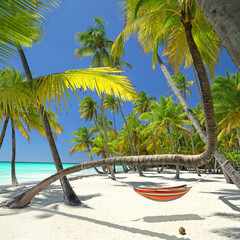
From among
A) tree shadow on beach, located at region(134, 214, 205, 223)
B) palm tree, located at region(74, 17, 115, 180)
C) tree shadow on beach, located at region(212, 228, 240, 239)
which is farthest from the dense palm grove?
tree shadow on beach, located at region(134, 214, 205, 223)

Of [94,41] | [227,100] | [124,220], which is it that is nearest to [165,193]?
[124,220]

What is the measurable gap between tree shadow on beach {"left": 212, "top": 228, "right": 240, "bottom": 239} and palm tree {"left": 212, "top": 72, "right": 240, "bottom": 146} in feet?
20.5

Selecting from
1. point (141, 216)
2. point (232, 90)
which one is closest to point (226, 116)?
point (232, 90)

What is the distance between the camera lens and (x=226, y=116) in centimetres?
886

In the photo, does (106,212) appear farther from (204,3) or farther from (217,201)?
(204,3)

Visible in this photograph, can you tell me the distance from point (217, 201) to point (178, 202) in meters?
1.19

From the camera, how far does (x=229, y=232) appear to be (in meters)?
3.23

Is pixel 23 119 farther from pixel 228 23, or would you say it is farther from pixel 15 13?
pixel 228 23

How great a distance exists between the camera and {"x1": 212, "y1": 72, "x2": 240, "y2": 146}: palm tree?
28.4ft

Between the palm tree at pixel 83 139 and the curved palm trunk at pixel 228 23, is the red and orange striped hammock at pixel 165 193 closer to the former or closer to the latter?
the curved palm trunk at pixel 228 23

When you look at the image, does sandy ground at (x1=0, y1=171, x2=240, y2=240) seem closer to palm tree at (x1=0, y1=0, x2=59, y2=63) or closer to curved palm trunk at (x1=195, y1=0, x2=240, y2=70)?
palm tree at (x1=0, y1=0, x2=59, y2=63)

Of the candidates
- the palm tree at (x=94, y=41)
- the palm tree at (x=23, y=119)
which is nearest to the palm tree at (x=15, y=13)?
the palm tree at (x=23, y=119)

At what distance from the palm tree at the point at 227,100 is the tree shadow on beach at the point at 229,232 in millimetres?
6257

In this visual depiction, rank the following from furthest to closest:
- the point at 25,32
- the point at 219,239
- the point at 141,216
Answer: the point at 141,216
the point at 219,239
the point at 25,32
